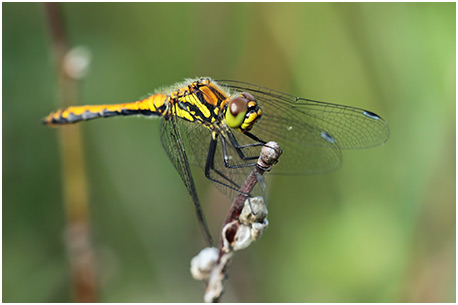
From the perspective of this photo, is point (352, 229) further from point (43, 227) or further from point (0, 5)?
point (0, 5)

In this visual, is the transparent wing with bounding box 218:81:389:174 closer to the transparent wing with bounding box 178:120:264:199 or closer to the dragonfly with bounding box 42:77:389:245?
the dragonfly with bounding box 42:77:389:245

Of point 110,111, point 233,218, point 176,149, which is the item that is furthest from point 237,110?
point 110,111

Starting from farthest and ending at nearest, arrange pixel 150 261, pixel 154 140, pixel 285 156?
pixel 154 140 → pixel 150 261 → pixel 285 156

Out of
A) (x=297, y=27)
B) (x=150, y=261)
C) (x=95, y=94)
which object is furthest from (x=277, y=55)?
(x=150, y=261)

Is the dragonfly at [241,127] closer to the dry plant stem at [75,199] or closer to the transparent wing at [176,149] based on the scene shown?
the transparent wing at [176,149]

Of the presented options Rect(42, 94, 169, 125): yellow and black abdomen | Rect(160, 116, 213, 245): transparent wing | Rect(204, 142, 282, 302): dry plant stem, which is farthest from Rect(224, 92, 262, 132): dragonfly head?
Rect(204, 142, 282, 302): dry plant stem

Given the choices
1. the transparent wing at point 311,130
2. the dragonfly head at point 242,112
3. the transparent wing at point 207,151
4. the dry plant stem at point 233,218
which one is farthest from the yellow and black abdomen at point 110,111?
the dry plant stem at point 233,218
